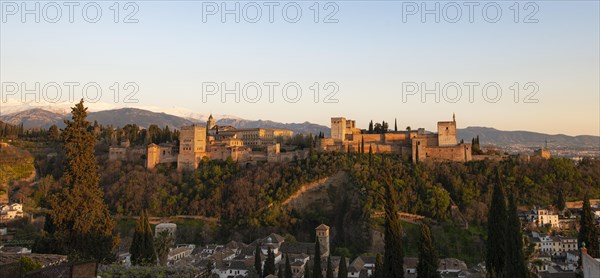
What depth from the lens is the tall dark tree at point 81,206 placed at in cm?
1856

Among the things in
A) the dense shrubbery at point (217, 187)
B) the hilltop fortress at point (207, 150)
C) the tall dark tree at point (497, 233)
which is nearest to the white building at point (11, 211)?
the dense shrubbery at point (217, 187)

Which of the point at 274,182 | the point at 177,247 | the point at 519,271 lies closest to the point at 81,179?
the point at 519,271

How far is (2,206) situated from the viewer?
5456 centimetres

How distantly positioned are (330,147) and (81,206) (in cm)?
4115

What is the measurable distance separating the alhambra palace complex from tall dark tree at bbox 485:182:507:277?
3497cm

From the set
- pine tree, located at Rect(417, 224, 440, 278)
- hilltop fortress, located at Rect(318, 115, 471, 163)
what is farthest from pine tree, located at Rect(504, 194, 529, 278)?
hilltop fortress, located at Rect(318, 115, 471, 163)

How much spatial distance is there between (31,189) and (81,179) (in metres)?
47.3

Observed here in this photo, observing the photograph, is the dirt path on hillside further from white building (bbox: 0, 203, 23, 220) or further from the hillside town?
white building (bbox: 0, 203, 23, 220)

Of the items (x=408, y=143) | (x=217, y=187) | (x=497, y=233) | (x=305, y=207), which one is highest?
(x=408, y=143)

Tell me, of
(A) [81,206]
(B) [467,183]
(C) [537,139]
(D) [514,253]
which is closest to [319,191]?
(B) [467,183]

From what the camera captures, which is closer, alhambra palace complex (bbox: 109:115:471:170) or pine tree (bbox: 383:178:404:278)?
pine tree (bbox: 383:178:404:278)

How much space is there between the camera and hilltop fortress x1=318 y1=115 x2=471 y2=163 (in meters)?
55.6

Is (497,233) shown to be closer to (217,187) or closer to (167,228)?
(167,228)

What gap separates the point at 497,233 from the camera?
64.2 ft
